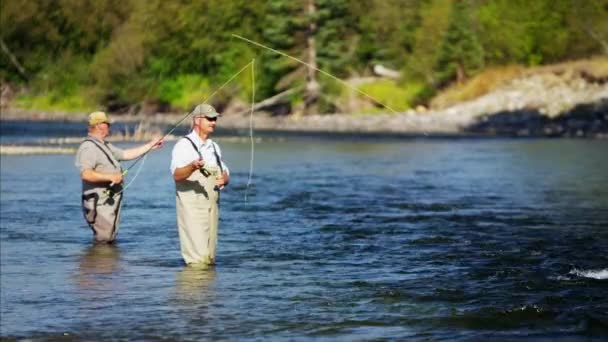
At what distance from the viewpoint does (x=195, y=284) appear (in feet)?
34.9

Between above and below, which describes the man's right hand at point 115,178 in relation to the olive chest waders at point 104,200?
above

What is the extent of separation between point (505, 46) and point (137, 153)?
50571 mm

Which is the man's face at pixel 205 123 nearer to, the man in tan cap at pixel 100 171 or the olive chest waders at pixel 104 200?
the man in tan cap at pixel 100 171

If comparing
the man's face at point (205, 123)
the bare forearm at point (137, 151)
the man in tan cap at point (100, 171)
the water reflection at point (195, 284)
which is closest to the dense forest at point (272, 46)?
the man in tan cap at point (100, 171)

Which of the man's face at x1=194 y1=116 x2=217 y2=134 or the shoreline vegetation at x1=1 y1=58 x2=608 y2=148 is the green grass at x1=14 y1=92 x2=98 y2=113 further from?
the man's face at x1=194 y1=116 x2=217 y2=134

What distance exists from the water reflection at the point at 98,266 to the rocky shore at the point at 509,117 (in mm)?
33697

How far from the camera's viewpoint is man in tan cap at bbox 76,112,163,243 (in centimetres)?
1259

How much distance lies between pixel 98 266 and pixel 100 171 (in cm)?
129

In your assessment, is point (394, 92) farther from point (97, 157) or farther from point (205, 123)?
point (205, 123)

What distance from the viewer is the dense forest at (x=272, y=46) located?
2409 inches

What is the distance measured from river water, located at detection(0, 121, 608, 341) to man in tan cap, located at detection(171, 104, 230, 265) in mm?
330

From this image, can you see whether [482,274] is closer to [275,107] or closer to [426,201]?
[426,201]

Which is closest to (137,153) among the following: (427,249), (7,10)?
(427,249)

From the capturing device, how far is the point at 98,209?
12891 millimetres
